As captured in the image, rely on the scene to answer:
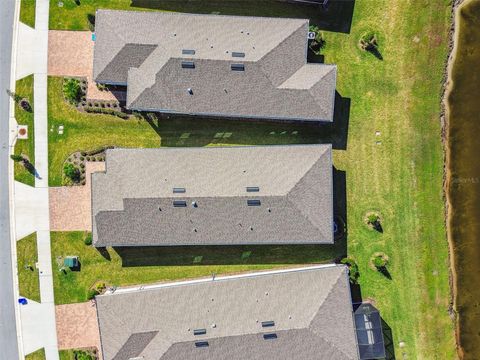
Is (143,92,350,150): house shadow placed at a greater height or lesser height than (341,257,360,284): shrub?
greater

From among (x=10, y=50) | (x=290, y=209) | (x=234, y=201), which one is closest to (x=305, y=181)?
(x=290, y=209)

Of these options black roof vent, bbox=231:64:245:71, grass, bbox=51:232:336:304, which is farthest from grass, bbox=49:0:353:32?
grass, bbox=51:232:336:304

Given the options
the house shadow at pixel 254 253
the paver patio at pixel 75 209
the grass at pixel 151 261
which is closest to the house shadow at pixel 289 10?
the house shadow at pixel 254 253

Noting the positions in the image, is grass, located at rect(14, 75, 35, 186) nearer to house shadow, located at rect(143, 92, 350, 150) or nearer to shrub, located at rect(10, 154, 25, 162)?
shrub, located at rect(10, 154, 25, 162)

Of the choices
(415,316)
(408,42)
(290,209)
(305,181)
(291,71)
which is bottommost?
(415,316)

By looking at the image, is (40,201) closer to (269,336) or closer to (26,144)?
(26,144)

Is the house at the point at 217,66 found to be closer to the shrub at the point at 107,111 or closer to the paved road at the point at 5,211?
the shrub at the point at 107,111

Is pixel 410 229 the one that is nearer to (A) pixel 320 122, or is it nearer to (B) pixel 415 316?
(B) pixel 415 316
